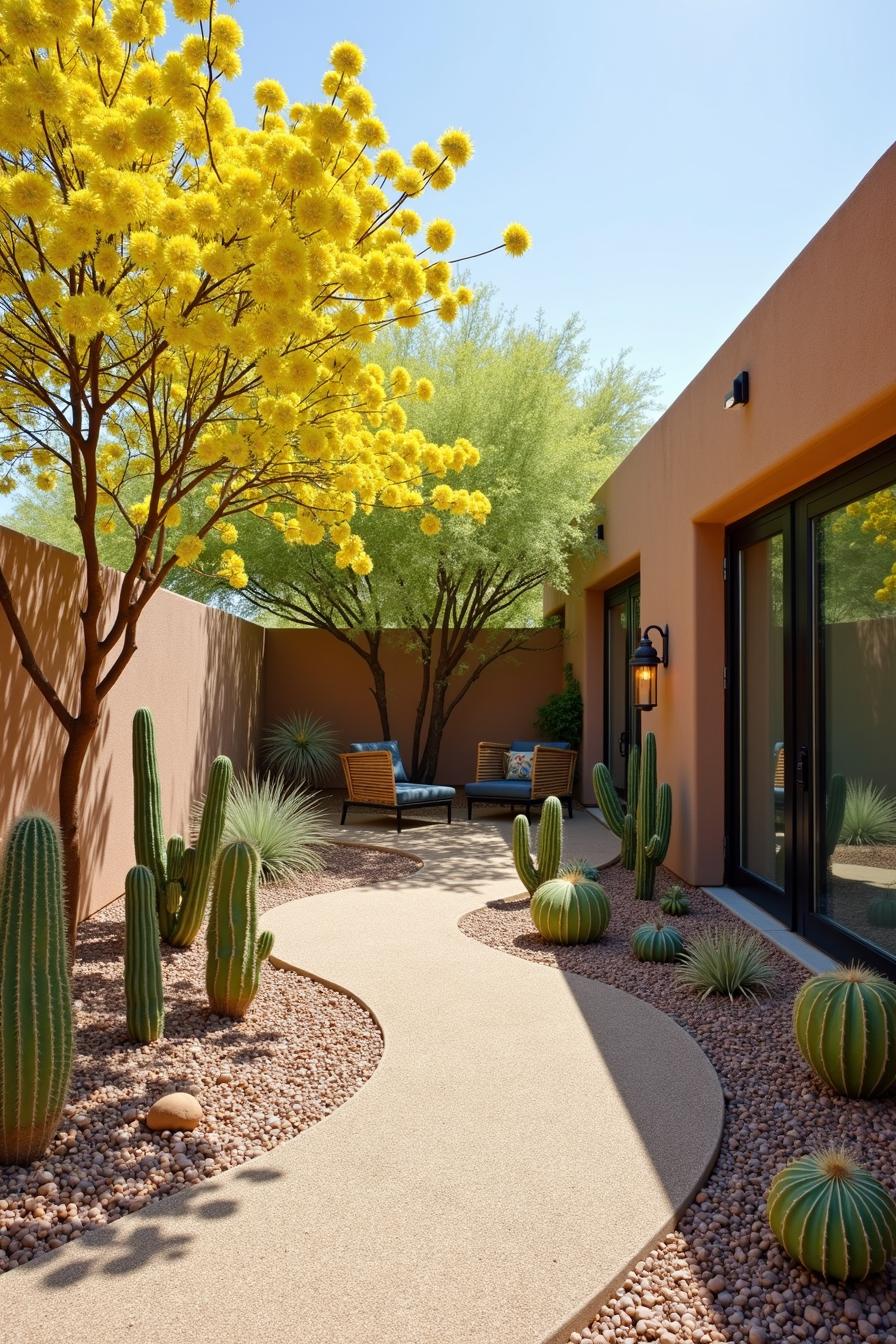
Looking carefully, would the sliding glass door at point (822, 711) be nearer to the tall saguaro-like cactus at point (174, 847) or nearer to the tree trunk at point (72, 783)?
the tall saguaro-like cactus at point (174, 847)

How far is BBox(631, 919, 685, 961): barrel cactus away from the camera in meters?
4.93

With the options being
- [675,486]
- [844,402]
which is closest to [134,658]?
[675,486]

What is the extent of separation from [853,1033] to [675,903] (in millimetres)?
2758

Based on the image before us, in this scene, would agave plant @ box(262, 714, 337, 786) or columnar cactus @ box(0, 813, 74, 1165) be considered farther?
agave plant @ box(262, 714, 337, 786)

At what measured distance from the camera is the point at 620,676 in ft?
35.3

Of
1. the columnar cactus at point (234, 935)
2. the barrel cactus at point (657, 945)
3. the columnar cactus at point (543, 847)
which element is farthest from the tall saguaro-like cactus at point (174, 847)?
the barrel cactus at point (657, 945)

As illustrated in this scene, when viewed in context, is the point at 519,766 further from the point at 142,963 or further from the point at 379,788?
the point at 142,963

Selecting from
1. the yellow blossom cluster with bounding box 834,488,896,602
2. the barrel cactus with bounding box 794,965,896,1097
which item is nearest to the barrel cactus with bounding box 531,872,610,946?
the barrel cactus with bounding box 794,965,896,1097

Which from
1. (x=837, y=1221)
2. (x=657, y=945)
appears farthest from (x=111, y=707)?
(x=837, y=1221)

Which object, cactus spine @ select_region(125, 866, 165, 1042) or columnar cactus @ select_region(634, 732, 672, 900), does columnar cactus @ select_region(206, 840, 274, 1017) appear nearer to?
cactus spine @ select_region(125, 866, 165, 1042)

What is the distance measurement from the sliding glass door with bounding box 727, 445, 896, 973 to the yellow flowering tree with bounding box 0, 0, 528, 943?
208cm

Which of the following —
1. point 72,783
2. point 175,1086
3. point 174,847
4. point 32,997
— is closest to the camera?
point 32,997

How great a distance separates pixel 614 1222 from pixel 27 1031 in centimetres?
167

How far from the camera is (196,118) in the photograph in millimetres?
3916
